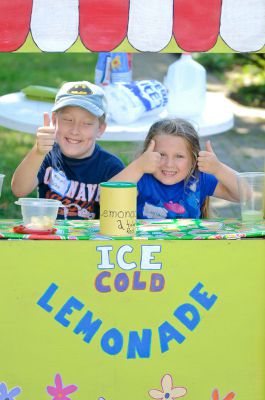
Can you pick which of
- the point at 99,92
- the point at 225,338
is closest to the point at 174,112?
the point at 99,92

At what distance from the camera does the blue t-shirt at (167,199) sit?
3699 mm

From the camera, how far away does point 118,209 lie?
2.98 metres

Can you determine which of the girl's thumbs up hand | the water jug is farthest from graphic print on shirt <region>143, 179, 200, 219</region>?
the water jug

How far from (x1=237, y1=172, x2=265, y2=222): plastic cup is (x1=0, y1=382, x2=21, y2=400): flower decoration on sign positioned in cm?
99

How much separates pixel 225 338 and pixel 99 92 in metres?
1.26

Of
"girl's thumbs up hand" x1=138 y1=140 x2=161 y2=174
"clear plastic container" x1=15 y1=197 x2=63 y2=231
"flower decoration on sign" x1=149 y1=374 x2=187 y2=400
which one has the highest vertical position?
"girl's thumbs up hand" x1=138 y1=140 x2=161 y2=174

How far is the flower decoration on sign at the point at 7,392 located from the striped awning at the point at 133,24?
1.08 m

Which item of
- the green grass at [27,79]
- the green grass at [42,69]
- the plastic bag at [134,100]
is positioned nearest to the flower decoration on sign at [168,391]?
the plastic bag at [134,100]

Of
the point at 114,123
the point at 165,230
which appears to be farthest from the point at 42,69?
the point at 165,230

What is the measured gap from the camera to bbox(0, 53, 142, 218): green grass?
6.73 metres

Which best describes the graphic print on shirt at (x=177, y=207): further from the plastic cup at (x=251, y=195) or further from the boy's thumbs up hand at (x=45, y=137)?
the boy's thumbs up hand at (x=45, y=137)

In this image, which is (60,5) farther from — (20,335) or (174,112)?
(174,112)

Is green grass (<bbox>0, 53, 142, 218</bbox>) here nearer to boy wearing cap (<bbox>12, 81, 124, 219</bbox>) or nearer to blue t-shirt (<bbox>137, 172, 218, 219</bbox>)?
boy wearing cap (<bbox>12, 81, 124, 219</bbox>)

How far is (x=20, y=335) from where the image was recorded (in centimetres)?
299
